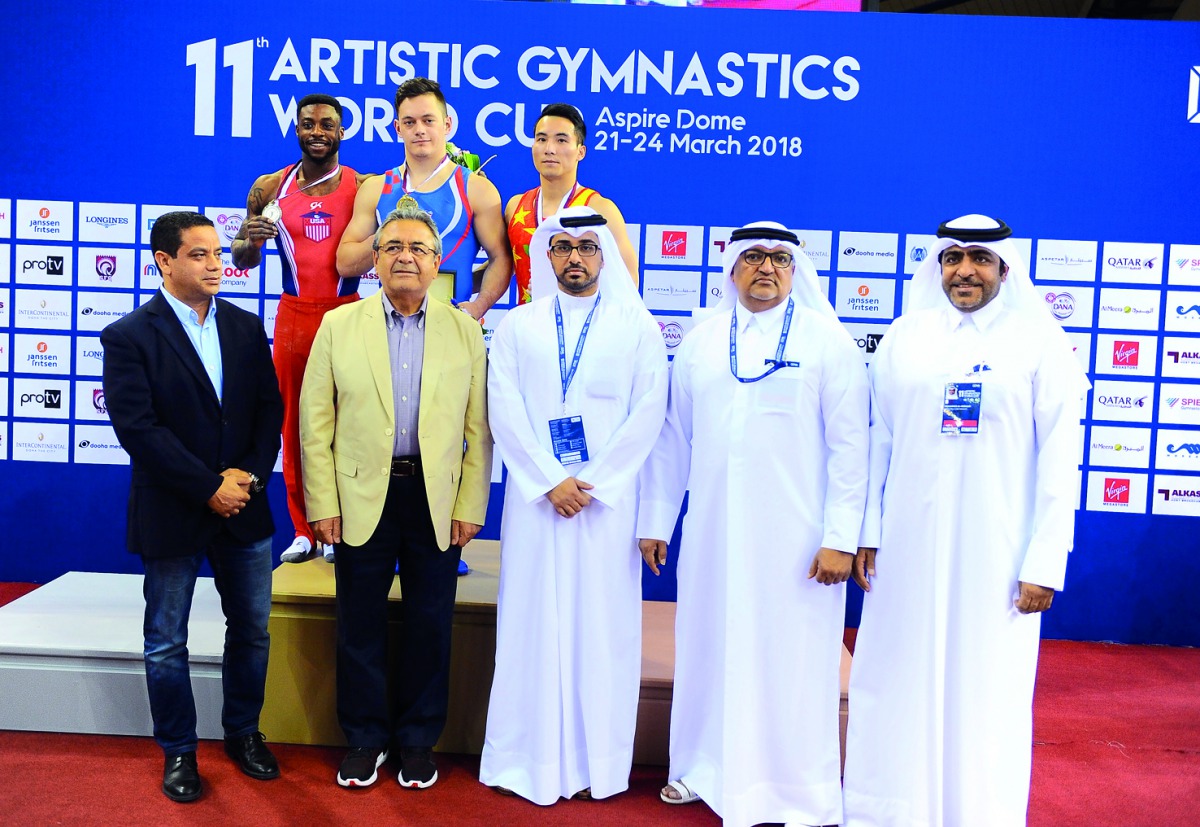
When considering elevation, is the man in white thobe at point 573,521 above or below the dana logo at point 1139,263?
below

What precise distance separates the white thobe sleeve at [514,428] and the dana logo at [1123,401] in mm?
3259

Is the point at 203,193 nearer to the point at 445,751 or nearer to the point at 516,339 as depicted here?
the point at 516,339

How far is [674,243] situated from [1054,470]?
106 inches

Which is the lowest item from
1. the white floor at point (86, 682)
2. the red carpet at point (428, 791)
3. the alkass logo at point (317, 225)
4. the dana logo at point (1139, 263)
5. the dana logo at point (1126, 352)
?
the red carpet at point (428, 791)

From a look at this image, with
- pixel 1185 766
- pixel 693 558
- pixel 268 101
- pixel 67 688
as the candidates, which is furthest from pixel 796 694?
pixel 268 101

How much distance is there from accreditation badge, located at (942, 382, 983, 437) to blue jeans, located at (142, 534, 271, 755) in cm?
208

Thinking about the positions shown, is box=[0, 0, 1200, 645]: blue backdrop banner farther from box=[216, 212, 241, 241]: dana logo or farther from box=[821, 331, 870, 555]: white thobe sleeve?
box=[821, 331, 870, 555]: white thobe sleeve

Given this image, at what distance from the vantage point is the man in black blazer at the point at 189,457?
9.91ft

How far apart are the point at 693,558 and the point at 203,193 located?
11.1 feet

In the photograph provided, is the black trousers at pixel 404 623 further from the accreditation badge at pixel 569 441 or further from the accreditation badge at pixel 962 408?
the accreditation badge at pixel 962 408

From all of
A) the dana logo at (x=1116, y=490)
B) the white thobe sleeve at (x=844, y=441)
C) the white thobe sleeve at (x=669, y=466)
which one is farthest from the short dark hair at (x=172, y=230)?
the dana logo at (x=1116, y=490)

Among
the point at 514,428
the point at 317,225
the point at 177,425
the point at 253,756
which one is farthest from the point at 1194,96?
the point at 253,756

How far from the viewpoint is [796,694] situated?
3.12 m

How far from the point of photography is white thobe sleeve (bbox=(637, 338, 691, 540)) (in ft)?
10.8
